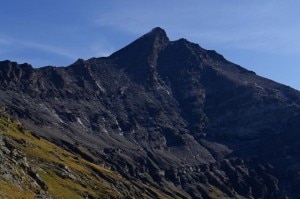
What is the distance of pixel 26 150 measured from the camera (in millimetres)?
199750

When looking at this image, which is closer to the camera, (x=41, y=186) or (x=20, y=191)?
(x=20, y=191)

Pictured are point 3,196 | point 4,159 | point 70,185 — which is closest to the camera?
point 3,196

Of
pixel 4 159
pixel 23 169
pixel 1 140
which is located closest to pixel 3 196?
pixel 4 159

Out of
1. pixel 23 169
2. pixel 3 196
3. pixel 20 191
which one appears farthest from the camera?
pixel 23 169

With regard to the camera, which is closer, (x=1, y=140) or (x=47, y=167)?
(x=1, y=140)

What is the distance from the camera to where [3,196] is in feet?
262

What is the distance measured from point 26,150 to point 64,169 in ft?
58.6

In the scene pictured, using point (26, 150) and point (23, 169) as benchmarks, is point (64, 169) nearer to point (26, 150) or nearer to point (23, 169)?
point (26, 150)

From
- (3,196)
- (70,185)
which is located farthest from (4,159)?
(70,185)

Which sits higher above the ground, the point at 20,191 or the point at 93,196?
the point at 20,191

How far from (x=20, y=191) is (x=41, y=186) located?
23540mm

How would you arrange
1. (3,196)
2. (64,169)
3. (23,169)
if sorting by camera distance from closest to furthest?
(3,196) < (23,169) < (64,169)

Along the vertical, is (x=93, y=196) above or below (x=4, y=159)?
below

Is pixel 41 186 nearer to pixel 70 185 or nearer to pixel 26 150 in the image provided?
pixel 70 185
